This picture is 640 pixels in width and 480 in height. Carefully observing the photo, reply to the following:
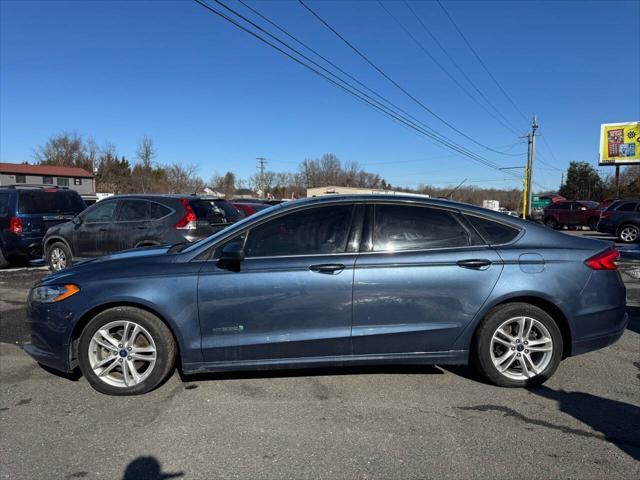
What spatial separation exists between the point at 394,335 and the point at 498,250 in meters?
1.14

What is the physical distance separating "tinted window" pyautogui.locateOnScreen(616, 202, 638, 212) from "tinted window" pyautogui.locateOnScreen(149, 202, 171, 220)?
17.2m

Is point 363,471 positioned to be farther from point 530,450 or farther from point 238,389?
point 238,389

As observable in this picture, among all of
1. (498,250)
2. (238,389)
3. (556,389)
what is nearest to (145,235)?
(238,389)

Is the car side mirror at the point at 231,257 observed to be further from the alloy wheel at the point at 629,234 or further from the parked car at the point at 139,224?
the alloy wheel at the point at 629,234

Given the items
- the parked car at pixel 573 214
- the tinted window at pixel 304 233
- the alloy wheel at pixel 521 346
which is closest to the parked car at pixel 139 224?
the tinted window at pixel 304 233

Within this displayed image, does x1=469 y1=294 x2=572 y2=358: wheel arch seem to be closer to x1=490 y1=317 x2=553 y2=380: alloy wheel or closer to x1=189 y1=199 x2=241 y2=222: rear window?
x1=490 y1=317 x2=553 y2=380: alloy wheel

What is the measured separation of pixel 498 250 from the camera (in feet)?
12.5

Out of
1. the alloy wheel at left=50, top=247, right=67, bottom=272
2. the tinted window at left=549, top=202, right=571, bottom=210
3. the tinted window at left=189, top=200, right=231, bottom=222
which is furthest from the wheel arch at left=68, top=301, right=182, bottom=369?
the tinted window at left=549, top=202, right=571, bottom=210

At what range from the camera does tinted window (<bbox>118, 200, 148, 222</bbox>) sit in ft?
26.3

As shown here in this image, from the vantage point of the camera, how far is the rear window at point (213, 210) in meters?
7.98

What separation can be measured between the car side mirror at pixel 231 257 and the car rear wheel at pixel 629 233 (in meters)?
18.0

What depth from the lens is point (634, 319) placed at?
5996mm

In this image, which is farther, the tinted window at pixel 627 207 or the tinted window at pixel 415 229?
the tinted window at pixel 627 207

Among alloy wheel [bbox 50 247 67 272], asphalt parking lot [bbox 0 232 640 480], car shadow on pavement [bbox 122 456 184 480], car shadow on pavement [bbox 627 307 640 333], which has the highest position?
alloy wheel [bbox 50 247 67 272]
